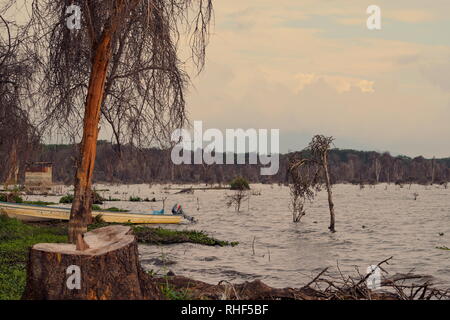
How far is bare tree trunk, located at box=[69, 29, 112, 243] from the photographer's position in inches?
493

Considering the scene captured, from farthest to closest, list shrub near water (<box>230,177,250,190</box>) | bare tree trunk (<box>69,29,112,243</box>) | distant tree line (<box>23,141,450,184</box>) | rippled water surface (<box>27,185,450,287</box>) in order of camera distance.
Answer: distant tree line (<box>23,141,450,184</box>)
shrub near water (<box>230,177,250,190</box>)
rippled water surface (<box>27,185,450,287</box>)
bare tree trunk (<box>69,29,112,243</box>)

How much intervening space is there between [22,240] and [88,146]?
8569mm

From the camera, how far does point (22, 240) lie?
64.3 feet

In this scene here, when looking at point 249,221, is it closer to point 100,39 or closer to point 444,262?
point 444,262

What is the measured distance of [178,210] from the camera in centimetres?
3766

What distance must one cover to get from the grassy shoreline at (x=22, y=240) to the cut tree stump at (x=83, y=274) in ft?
2.06

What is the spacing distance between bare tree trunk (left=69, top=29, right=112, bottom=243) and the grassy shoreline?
1296 millimetres

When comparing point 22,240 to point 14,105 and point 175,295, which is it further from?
point 175,295

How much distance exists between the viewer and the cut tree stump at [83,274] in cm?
684

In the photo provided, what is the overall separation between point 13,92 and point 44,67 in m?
9.40

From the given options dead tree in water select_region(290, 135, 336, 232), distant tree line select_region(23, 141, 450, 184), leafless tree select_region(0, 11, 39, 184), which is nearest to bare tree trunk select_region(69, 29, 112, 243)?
leafless tree select_region(0, 11, 39, 184)

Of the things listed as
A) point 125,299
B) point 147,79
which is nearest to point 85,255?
point 125,299

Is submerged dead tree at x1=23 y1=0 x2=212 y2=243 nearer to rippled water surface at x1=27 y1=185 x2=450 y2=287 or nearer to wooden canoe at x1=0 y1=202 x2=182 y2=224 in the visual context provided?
rippled water surface at x1=27 y1=185 x2=450 y2=287

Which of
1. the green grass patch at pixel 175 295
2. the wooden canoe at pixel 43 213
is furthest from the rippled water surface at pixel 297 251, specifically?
the wooden canoe at pixel 43 213
